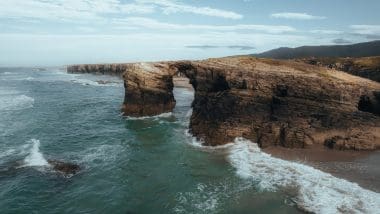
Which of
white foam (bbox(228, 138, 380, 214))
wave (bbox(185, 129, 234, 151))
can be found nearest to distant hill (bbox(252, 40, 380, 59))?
wave (bbox(185, 129, 234, 151))

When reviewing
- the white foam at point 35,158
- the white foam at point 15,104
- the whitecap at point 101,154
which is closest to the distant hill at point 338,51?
the white foam at point 15,104

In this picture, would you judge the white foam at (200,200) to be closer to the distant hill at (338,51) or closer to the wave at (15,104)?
the wave at (15,104)

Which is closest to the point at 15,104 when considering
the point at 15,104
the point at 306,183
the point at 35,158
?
the point at 15,104

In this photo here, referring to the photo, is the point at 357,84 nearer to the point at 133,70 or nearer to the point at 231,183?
the point at 231,183

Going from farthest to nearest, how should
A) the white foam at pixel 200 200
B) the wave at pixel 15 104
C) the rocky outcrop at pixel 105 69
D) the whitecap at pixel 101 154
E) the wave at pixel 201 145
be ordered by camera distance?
the rocky outcrop at pixel 105 69 < the wave at pixel 15 104 < the wave at pixel 201 145 < the whitecap at pixel 101 154 < the white foam at pixel 200 200

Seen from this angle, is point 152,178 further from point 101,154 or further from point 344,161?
point 344,161

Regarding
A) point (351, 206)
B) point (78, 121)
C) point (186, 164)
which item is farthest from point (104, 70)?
point (351, 206)
